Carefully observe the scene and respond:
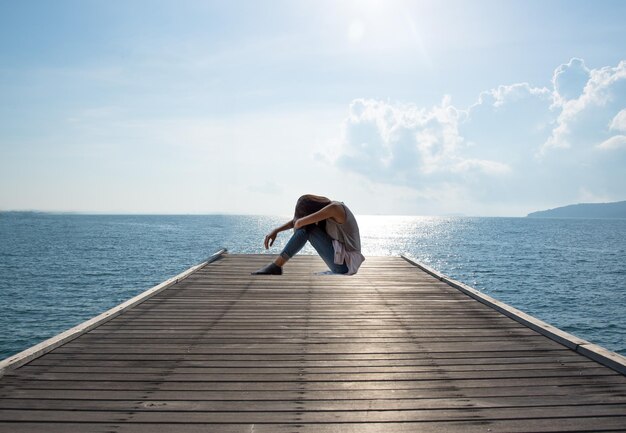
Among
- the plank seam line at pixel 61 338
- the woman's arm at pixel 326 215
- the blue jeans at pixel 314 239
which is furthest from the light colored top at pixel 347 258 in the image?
the plank seam line at pixel 61 338

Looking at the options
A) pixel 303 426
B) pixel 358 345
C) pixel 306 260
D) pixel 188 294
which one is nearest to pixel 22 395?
pixel 303 426

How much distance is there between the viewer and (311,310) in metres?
7.38

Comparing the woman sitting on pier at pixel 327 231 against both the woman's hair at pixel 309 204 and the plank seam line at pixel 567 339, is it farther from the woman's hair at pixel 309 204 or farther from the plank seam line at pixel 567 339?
the plank seam line at pixel 567 339

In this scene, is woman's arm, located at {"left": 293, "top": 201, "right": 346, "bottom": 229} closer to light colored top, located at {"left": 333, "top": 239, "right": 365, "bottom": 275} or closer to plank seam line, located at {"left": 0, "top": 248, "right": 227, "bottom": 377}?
light colored top, located at {"left": 333, "top": 239, "right": 365, "bottom": 275}

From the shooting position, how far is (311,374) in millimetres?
4430

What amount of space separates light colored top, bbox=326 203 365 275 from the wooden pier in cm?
122

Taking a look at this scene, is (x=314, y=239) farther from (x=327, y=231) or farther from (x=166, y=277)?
(x=166, y=277)

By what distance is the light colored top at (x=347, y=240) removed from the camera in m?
8.27

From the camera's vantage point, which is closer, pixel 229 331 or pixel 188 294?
pixel 229 331

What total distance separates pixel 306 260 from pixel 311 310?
7155mm

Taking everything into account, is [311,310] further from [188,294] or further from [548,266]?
[548,266]

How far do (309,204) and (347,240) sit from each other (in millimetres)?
992

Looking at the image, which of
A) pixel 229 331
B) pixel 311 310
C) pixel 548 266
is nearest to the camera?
pixel 229 331

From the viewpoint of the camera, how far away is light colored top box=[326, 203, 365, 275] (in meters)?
8.27
